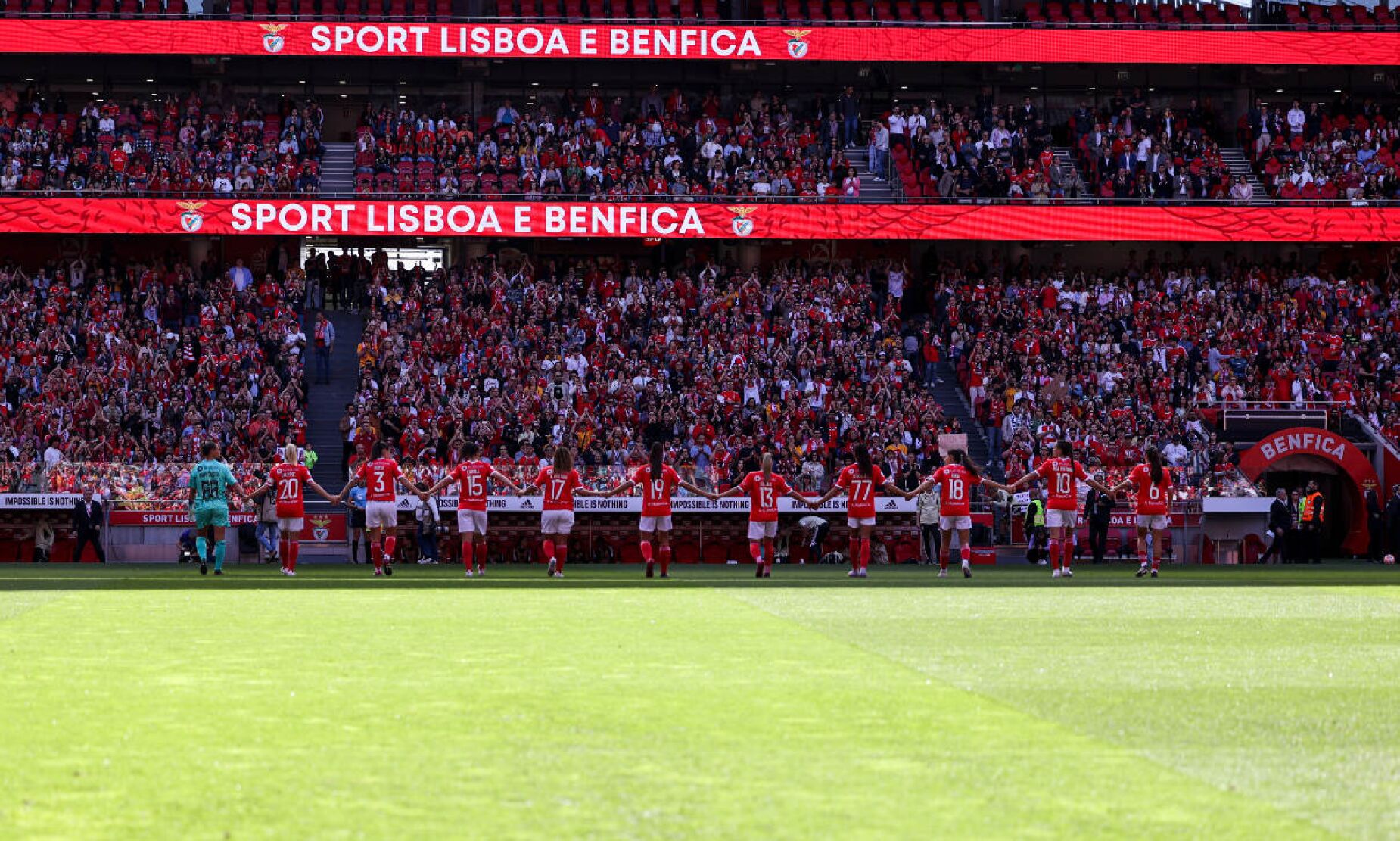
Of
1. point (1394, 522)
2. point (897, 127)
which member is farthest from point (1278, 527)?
point (897, 127)

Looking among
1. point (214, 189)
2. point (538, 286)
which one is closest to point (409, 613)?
point (538, 286)

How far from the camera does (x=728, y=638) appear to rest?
16.4 meters

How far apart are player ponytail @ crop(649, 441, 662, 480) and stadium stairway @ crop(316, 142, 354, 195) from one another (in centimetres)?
2268

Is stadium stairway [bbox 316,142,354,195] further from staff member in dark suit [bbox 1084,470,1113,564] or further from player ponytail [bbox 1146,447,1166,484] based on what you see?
player ponytail [bbox 1146,447,1166,484]

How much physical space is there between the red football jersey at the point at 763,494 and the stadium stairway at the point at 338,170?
22882mm

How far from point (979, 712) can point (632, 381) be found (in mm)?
31949

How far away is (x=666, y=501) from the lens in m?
28.5

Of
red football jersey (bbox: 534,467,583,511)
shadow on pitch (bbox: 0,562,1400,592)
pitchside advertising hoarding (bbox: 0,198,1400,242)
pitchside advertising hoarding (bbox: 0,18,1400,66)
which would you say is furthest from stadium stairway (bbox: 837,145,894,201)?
red football jersey (bbox: 534,467,583,511)

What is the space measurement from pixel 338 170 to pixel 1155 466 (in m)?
29.3

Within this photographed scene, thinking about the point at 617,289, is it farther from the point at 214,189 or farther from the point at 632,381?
the point at 214,189

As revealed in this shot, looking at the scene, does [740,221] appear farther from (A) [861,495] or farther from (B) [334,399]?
(A) [861,495]

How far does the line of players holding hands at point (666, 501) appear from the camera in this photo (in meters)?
28.1

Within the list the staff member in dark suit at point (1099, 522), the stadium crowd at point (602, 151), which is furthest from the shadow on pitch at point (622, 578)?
the stadium crowd at point (602, 151)

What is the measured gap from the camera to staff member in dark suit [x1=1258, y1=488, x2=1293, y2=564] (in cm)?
3766
